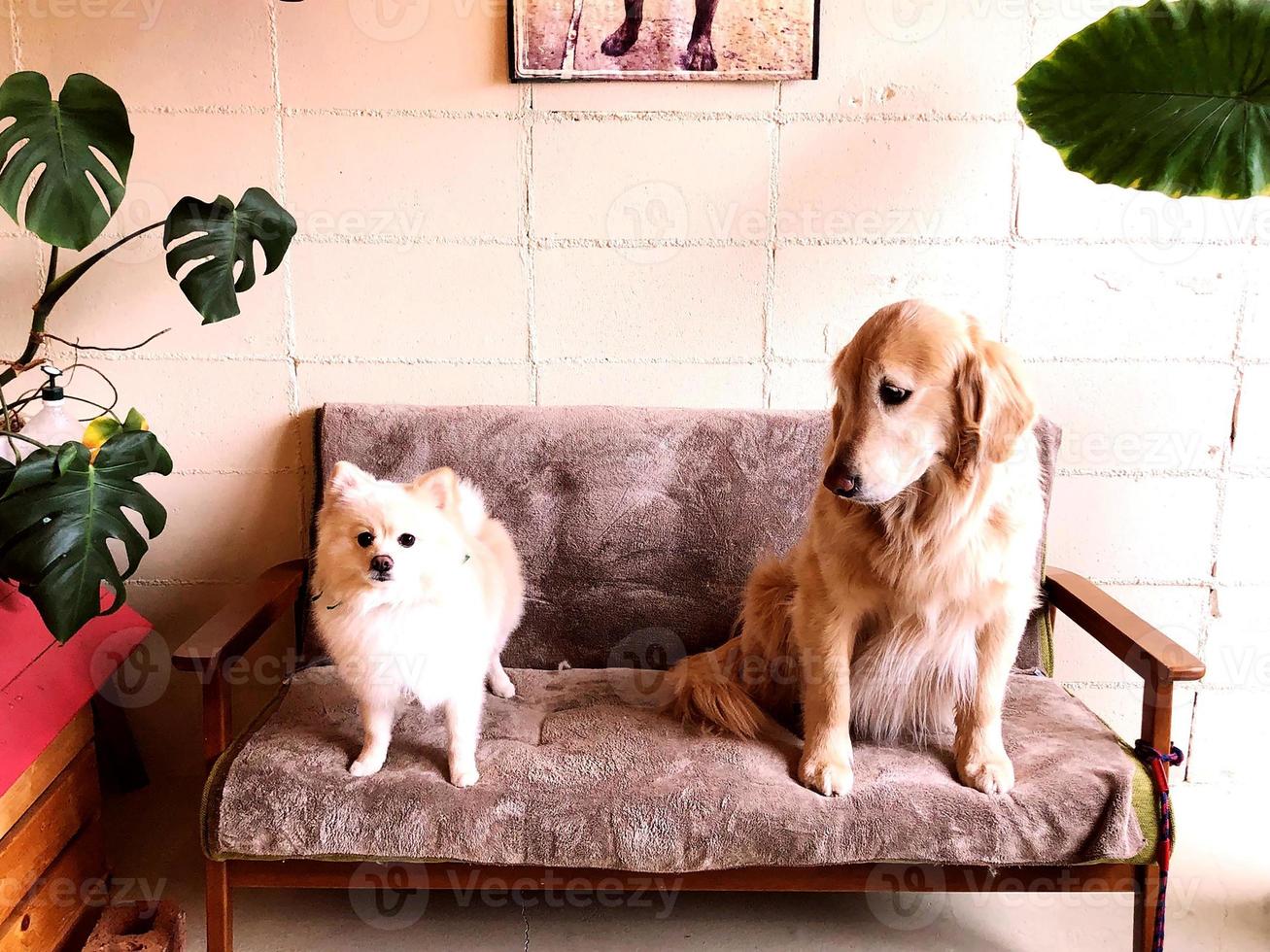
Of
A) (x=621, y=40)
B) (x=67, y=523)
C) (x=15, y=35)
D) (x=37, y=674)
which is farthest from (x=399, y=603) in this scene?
(x=15, y=35)

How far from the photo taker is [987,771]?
1845 mm

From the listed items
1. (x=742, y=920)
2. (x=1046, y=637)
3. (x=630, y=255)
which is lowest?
(x=742, y=920)

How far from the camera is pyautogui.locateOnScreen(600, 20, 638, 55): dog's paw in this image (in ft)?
7.66

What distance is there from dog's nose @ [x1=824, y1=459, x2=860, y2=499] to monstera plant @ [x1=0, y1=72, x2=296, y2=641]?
1255 millimetres

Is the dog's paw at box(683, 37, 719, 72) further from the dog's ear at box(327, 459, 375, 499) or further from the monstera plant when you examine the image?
the dog's ear at box(327, 459, 375, 499)

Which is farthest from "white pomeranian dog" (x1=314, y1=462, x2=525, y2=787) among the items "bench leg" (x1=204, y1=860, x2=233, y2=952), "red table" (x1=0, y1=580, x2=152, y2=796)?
"red table" (x1=0, y1=580, x2=152, y2=796)

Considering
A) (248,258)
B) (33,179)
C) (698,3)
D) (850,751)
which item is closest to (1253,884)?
(850,751)

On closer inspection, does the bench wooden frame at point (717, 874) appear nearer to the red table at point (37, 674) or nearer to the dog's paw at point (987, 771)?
the dog's paw at point (987, 771)

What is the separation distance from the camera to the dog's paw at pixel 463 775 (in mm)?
1831

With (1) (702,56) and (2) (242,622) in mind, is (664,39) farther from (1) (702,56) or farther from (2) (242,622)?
(2) (242,622)

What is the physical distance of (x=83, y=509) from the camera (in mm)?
1778

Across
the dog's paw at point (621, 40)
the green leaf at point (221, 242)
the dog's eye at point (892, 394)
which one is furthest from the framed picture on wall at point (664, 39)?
the dog's eye at point (892, 394)

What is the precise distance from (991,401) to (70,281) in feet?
6.29

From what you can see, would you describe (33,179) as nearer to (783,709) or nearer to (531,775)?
(531,775)
